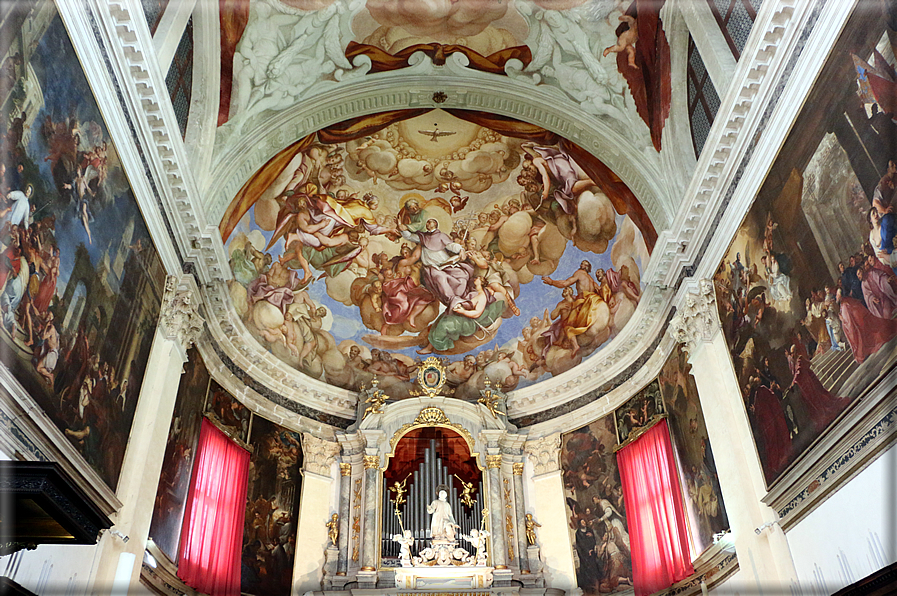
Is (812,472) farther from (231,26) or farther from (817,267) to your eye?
(231,26)

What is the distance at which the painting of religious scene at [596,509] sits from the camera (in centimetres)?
1591

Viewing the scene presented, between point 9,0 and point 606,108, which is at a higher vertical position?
point 606,108

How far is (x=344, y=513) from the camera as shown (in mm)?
17016

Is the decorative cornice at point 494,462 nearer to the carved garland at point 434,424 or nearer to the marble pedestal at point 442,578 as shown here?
the carved garland at point 434,424

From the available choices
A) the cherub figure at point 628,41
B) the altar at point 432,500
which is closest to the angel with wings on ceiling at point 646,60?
the cherub figure at point 628,41

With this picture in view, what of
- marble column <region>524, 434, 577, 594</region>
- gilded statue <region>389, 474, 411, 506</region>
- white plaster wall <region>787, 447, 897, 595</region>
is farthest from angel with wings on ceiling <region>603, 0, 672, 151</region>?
gilded statue <region>389, 474, 411, 506</region>

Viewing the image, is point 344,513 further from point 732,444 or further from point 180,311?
point 732,444

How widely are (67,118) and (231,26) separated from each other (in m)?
6.17

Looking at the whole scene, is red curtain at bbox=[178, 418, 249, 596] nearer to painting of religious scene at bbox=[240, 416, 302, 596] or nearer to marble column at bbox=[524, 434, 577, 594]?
painting of religious scene at bbox=[240, 416, 302, 596]

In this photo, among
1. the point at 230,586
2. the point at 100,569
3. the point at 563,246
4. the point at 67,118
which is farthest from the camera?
the point at 563,246

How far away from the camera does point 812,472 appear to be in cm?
955

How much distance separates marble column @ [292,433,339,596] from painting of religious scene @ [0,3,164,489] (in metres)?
6.59

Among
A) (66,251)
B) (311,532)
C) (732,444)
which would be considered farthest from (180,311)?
(732,444)

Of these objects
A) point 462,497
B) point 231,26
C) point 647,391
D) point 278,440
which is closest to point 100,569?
point 278,440
